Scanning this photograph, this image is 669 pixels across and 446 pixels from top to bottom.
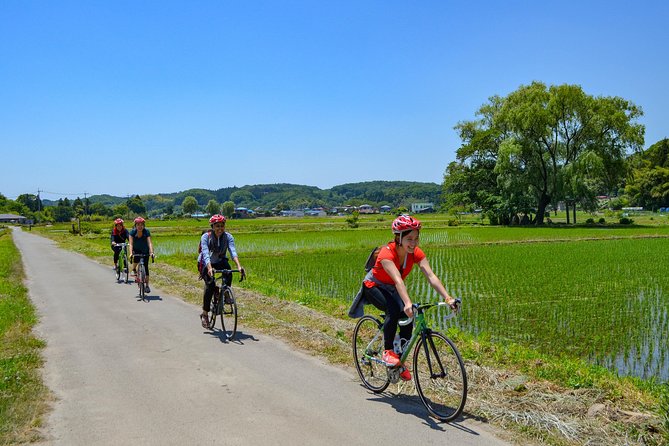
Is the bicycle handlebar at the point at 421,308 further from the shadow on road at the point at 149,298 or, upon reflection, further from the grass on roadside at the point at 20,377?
the shadow on road at the point at 149,298

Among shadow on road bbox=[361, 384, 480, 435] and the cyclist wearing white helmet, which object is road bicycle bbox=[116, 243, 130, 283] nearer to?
shadow on road bbox=[361, 384, 480, 435]

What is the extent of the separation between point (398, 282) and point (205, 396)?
2.41m

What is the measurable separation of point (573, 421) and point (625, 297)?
33.1 ft

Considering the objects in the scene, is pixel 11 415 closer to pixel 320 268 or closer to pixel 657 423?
pixel 657 423

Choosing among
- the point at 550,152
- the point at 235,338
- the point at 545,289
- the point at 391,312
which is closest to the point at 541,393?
the point at 391,312

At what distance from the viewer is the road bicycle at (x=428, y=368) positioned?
4.59 metres

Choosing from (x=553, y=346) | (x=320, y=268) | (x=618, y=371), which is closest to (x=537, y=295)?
(x=553, y=346)

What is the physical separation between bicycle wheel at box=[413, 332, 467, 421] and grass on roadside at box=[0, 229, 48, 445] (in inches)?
138

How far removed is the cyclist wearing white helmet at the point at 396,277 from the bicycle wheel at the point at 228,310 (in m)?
3.40

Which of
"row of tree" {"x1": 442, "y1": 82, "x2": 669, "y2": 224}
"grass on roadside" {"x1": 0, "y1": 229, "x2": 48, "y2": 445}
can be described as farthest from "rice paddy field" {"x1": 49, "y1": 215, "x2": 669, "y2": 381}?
"row of tree" {"x1": 442, "y1": 82, "x2": 669, "y2": 224}

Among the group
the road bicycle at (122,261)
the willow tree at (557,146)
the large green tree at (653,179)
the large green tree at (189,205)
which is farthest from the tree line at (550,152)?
the large green tree at (189,205)

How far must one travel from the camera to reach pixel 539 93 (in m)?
54.7

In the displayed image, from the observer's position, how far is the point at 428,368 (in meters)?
4.80

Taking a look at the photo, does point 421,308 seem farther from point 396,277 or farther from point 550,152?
point 550,152
